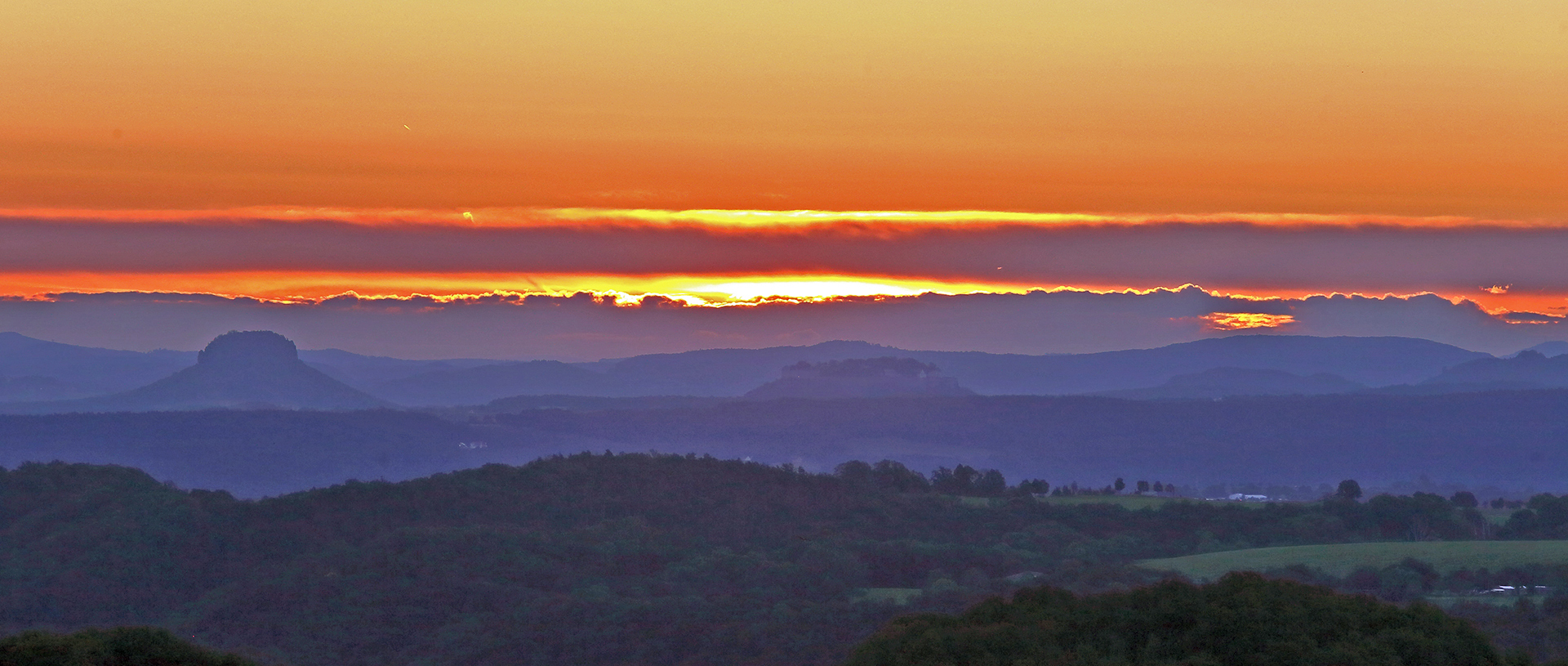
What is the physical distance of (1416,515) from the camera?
141m

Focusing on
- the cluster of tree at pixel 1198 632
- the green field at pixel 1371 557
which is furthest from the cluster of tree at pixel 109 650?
the green field at pixel 1371 557

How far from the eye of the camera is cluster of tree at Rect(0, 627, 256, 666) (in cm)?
2830

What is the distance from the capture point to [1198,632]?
35.3 m

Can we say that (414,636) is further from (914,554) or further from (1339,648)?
(1339,648)

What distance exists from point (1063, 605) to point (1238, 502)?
124950 mm

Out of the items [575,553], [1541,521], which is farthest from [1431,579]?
[575,553]

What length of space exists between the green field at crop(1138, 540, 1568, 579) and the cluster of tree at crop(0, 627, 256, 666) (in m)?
81.7

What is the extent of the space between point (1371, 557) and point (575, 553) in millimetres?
58525

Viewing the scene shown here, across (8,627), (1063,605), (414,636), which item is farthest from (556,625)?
(1063,605)

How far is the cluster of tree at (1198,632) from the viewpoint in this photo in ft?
110

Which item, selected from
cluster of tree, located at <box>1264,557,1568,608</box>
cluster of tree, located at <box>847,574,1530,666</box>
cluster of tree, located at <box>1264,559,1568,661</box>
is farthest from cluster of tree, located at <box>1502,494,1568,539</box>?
cluster of tree, located at <box>847,574,1530,666</box>

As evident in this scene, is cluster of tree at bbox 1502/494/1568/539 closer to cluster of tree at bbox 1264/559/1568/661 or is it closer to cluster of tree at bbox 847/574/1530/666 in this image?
cluster of tree at bbox 1264/559/1568/661

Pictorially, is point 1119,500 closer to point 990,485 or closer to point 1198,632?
point 990,485

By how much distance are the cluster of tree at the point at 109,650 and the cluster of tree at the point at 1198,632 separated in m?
14.1
